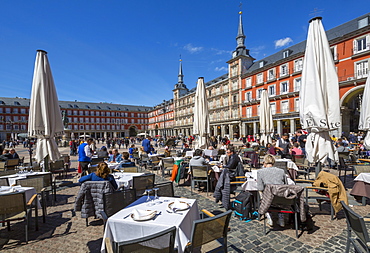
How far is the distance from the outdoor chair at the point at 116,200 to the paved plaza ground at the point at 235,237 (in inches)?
25.2

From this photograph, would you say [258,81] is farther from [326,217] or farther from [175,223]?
[175,223]

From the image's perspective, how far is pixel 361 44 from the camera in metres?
18.8

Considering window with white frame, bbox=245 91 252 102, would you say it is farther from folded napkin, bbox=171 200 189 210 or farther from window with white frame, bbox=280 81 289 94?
folded napkin, bbox=171 200 189 210

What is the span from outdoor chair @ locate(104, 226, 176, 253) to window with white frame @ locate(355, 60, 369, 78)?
2526 centimetres

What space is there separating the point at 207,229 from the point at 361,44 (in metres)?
26.4

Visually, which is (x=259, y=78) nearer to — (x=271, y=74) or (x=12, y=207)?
(x=271, y=74)

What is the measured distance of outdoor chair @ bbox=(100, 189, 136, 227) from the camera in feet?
10.0

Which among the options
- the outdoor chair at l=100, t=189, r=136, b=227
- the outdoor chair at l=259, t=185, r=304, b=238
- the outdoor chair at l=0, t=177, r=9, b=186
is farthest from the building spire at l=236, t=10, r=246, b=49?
the outdoor chair at l=0, t=177, r=9, b=186

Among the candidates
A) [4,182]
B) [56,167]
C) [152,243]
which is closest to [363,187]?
[152,243]

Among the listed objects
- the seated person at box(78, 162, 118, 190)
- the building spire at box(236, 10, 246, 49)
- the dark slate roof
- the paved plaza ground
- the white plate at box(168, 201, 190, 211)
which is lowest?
the paved plaza ground

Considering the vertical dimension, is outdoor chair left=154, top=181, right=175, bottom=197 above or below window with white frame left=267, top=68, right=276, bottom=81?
below

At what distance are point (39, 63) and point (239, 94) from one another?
33.4 m

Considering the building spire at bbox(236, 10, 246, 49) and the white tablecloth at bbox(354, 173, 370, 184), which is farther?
the building spire at bbox(236, 10, 246, 49)

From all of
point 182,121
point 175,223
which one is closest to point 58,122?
point 175,223
